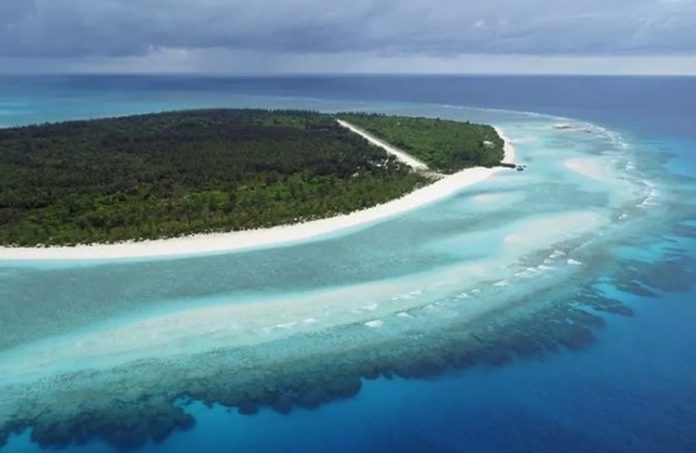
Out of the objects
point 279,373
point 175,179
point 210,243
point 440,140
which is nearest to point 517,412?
point 279,373

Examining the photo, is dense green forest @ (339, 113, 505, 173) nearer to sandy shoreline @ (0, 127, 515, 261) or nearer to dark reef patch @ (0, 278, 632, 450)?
Answer: sandy shoreline @ (0, 127, 515, 261)

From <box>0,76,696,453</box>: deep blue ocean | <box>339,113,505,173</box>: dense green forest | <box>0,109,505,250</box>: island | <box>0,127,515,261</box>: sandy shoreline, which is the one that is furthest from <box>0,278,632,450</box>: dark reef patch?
<box>339,113,505,173</box>: dense green forest

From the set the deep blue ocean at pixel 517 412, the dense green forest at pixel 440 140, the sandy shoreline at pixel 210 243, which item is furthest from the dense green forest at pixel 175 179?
the deep blue ocean at pixel 517 412

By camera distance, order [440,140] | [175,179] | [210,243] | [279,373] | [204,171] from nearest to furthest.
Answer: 1. [279,373]
2. [210,243]
3. [175,179]
4. [204,171]
5. [440,140]

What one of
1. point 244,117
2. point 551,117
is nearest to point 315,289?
point 244,117

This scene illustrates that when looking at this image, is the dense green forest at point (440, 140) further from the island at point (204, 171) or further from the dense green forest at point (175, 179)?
the dense green forest at point (175, 179)

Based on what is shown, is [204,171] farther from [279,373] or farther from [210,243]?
[279,373]
